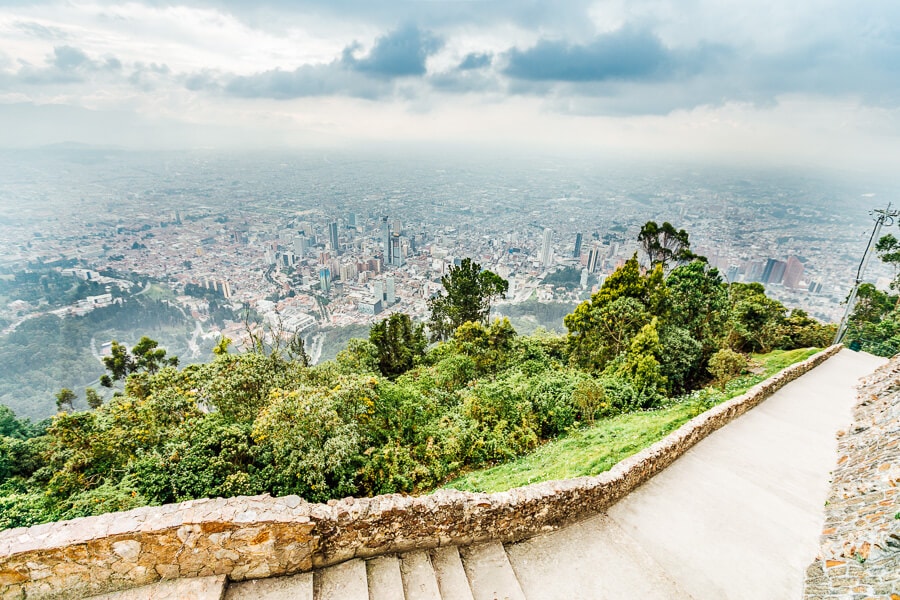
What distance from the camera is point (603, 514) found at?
5316 mm

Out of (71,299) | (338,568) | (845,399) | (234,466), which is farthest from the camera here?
(71,299)

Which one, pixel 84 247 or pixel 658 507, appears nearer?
pixel 658 507

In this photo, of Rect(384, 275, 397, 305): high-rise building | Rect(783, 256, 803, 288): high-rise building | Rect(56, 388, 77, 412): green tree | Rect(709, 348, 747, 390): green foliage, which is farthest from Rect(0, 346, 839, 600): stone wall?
Rect(783, 256, 803, 288): high-rise building

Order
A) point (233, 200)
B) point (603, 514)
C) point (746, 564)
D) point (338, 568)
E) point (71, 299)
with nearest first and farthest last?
point (338, 568) < point (746, 564) < point (603, 514) < point (71, 299) < point (233, 200)

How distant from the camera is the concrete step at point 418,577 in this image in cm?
397

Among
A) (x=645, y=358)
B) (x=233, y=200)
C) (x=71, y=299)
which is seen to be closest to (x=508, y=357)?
(x=645, y=358)

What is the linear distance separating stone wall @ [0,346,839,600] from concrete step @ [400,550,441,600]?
0.37ft

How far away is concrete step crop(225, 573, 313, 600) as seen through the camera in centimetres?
370

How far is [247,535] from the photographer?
12.1 ft

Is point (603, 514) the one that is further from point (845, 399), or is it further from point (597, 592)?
point (845, 399)

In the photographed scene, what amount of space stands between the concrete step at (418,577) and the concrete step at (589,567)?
101cm

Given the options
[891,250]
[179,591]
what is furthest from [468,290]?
[891,250]

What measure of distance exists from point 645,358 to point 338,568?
8950 mm

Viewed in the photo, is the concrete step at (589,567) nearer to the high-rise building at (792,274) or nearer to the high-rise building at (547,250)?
the high-rise building at (792,274)
